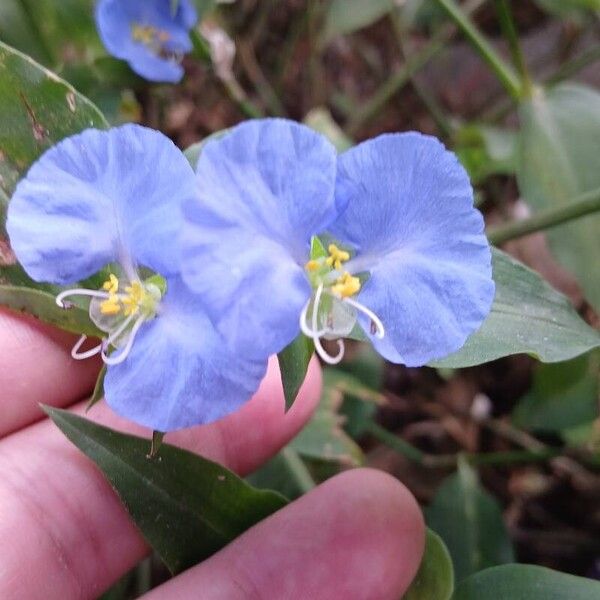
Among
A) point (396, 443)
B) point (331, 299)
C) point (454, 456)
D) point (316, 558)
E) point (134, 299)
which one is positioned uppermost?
point (134, 299)

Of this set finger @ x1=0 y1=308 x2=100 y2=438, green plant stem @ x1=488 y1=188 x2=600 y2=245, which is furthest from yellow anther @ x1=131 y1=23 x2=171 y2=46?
green plant stem @ x1=488 y1=188 x2=600 y2=245

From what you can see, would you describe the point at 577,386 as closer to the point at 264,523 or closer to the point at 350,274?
the point at 264,523

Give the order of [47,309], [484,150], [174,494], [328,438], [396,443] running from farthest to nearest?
[484,150] → [396,443] → [328,438] → [174,494] → [47,309]

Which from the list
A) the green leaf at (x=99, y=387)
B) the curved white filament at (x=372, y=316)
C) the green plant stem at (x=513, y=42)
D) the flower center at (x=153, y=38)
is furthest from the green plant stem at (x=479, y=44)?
the green leaf at (x=99, y=387)

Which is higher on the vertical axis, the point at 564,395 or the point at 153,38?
the point at 153,38

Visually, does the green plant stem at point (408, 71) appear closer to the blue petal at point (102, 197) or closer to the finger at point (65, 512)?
the finger at point (65, 512)

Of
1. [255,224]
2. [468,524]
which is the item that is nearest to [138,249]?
[255,224]

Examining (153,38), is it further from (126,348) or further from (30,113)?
(126,348)
